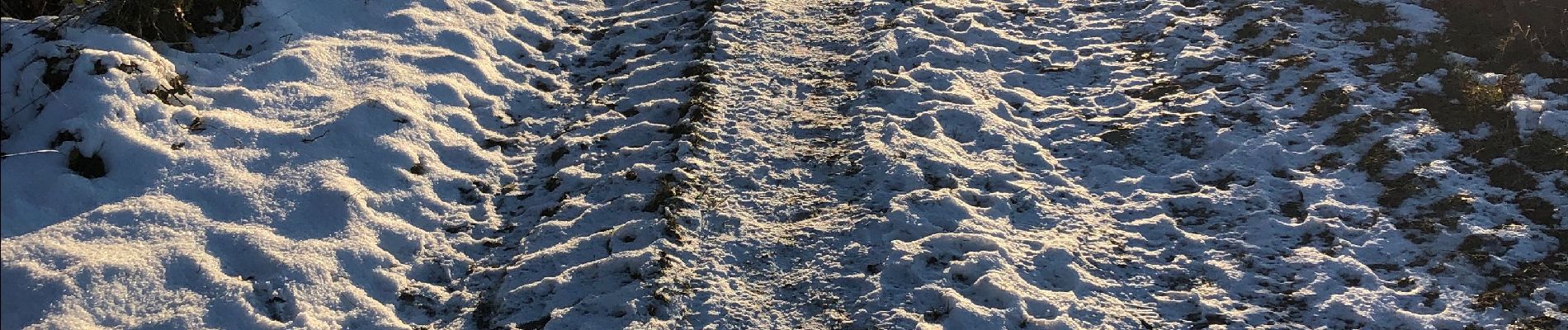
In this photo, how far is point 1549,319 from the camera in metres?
4.03

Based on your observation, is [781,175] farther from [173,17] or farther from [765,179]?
[173,17]

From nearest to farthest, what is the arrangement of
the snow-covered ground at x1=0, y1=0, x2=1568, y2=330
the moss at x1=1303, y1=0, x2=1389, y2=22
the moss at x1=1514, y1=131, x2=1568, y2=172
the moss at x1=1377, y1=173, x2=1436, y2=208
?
the snow-covered ground at x1=0, y1=0, x2=1568, y2=330
the moss at x1=1377, y1=173, x2=1436, y2=208
the moss at x1=1514, y1=131, x2=1568, y2=172
the moss at x1=1303, y1=0, x2=1389, y2=22

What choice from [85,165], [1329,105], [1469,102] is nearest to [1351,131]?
[1329,105]

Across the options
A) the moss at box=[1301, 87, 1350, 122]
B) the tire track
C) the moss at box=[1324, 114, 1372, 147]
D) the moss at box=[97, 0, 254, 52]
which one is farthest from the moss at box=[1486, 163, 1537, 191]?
the moss at box=[97, 0, 254, 52]

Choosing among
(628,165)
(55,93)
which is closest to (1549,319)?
(628,165)

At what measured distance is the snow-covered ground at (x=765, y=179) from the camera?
13.7ft

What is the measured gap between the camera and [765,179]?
16.7 ft

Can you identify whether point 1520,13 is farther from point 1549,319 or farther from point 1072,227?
point 1072,227

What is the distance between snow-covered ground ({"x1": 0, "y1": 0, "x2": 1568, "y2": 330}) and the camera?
13.7 feet

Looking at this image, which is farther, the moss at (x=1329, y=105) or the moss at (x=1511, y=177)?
the moss at (x=1329, y=105)

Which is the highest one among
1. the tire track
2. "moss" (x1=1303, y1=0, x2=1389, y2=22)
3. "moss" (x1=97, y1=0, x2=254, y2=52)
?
"moss" (x1=1303, y1=0, x2=1389, y2=22)

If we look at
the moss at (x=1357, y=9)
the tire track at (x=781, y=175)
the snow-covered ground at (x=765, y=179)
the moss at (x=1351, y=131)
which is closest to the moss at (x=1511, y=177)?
the snow-covered ground at (x=765, y=179)

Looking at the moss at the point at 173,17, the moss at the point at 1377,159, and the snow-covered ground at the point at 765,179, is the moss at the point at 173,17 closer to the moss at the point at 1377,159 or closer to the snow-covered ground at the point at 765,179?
the snow-covered ground at the point at 765,179

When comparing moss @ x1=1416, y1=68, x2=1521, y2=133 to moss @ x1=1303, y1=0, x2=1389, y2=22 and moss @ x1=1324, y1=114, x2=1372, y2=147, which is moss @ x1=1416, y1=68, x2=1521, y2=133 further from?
moss @ x1=1303, y1=0, x2=1389, y2=22
